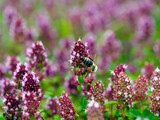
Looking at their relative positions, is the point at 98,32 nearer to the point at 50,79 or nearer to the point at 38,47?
the point at 50,79

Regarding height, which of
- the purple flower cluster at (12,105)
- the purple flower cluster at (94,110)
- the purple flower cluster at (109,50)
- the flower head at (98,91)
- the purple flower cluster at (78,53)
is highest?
the purple flower cluster at (109,50)

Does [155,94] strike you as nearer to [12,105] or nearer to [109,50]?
[12,105]

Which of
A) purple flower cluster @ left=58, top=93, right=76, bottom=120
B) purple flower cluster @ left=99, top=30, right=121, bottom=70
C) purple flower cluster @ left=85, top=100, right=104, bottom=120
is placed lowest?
purple flower cluster @ left=85, top=100, right=104, bottom=120

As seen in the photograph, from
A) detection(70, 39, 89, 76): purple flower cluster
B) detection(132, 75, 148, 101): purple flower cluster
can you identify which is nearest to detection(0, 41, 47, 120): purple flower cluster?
detection(70, 39, 89, 76): purple flower cluster

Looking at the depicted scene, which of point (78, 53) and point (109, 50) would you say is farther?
point (109, 50)

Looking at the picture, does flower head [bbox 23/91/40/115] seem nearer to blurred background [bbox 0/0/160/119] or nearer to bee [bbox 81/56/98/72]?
bee [bbox 81/56/98/72]

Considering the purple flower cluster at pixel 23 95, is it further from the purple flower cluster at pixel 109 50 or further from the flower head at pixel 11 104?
the purple flower cluster at pixel 109 50

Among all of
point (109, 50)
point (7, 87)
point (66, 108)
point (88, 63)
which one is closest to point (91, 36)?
point (109, 50)

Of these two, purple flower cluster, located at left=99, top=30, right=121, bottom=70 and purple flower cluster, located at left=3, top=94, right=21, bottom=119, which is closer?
purple flower cluster, located at left=3, top=94, right=21, bottom=119

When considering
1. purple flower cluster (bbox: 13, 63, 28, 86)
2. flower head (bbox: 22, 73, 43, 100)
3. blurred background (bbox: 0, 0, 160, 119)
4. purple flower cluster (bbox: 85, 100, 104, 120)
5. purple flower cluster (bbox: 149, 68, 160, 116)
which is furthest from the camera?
blurred background (bbox: 0, 0, 160, 119)

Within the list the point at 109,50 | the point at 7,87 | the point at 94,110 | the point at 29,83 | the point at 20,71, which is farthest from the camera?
the point at 109,50

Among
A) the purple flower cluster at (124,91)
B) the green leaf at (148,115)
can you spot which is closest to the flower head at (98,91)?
the purple flower cluster at (124,91)

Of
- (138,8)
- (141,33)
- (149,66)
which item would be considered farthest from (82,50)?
(138,8)
